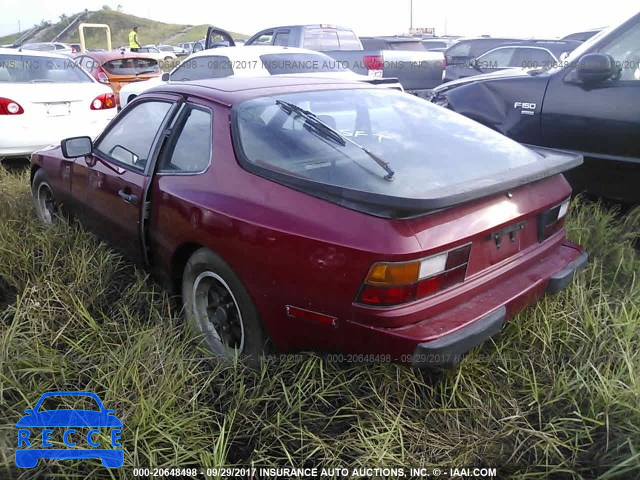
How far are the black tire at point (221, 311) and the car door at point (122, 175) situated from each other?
56 centimetres

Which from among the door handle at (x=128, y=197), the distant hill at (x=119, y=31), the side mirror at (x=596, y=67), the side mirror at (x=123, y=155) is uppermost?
the distant hill at (x=119, y=31)

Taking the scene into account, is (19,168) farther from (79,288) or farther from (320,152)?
(320,152)

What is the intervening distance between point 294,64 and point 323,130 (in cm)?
538

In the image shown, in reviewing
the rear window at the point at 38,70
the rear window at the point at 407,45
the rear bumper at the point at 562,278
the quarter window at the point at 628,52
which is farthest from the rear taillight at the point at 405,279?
the rear window at the point at 407,45

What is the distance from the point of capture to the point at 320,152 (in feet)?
8.16

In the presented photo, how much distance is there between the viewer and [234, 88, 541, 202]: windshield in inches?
92.9

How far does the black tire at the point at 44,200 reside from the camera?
13.8 feet

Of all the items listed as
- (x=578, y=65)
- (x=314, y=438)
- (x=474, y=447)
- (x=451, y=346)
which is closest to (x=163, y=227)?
(x=314, y=438)

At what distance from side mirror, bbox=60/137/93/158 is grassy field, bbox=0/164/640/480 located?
84cm

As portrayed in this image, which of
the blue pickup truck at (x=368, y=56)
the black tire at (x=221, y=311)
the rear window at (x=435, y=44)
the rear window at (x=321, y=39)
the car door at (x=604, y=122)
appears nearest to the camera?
the black tire at (x=221, y=311)

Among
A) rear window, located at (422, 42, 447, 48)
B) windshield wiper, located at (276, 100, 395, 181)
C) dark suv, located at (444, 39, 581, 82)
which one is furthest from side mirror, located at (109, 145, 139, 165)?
rear window, located at (422, 42, 447, 48)

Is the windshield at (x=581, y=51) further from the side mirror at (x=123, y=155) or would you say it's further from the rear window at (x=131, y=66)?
the rear window at (x=131, y=66)

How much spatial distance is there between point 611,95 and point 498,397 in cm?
260

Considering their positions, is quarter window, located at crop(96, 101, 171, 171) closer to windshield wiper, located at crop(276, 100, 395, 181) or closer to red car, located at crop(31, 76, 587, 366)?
red car, located at crop(31, 76, 587, 366)
